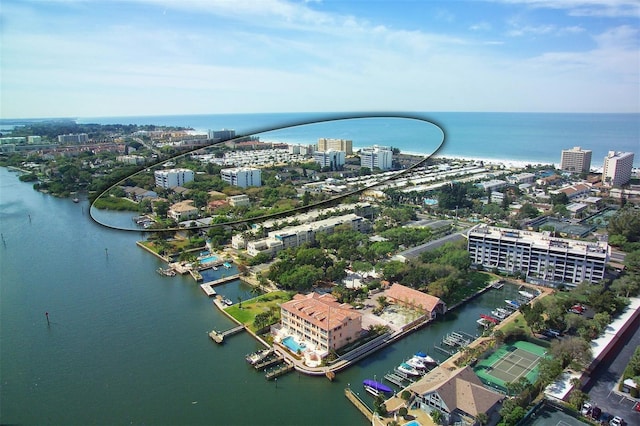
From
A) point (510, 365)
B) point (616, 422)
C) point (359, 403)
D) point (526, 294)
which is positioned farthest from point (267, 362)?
point (526, 294)

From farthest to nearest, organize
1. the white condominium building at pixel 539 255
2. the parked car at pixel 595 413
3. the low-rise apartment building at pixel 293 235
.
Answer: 1. the low-rise apartment building at pixel 293 235
2. the white condominium building at pixel 539 255
3. the parked car at pixel 595 413

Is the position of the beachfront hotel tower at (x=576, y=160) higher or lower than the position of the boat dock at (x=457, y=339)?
higher

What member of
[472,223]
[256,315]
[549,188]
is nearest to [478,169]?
[549,188]

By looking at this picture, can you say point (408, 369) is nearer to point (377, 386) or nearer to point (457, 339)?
point (377, 386)

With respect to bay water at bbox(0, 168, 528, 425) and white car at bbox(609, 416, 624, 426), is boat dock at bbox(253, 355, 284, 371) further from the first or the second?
white car at bbox(609, 416, 624, 426)

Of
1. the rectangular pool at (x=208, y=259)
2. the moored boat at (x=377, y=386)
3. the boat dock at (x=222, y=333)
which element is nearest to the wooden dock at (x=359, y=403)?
the moored boat at (x=377, y=386)

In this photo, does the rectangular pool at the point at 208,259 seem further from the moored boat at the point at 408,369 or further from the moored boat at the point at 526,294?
the moored boat at the point at 526,294

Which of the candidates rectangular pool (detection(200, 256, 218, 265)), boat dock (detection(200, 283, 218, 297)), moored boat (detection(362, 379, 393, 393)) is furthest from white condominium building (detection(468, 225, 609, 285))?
rectangular pool (detection(200, 256, 218, 265))
